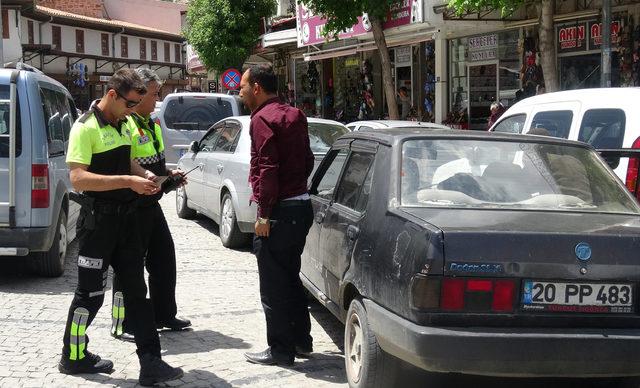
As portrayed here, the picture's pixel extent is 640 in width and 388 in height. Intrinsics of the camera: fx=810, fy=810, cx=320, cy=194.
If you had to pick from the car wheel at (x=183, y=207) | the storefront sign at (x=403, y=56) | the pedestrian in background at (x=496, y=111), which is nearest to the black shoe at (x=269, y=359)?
the car wheel at (x=183, y=207)

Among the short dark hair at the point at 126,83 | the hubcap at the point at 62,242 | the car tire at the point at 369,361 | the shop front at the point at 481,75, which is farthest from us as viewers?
the shop front at the point at 481,75

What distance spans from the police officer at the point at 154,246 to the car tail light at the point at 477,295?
2.52 meters

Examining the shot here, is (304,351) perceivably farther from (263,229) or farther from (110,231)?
(110,231)

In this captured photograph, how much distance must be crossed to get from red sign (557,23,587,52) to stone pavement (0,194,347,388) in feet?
30.3

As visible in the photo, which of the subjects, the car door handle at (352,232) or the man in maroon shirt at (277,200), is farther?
the man in maroon shirt at (277,200)

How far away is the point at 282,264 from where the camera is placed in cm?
516

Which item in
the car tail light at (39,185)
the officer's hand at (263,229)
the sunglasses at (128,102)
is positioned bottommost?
the officer's hand at (263,229)

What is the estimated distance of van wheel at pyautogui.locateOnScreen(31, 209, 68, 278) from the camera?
7617 millimetres

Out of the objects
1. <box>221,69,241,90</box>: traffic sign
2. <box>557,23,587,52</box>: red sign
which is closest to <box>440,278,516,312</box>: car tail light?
<box>557,23,587,52</box>: red sign

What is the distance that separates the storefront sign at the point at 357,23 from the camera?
16625 millimetres

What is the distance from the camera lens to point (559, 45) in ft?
51.5

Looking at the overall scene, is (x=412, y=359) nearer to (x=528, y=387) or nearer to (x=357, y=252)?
(x=357, y=252)

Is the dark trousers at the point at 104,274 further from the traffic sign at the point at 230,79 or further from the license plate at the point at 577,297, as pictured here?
the traffic sign at the point at 230,79

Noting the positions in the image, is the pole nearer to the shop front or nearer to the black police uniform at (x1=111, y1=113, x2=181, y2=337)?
the shop front
